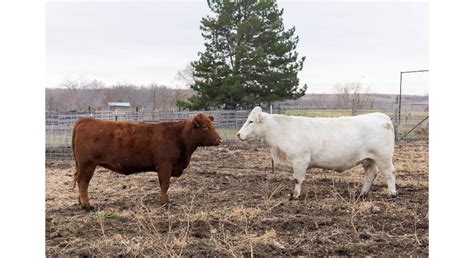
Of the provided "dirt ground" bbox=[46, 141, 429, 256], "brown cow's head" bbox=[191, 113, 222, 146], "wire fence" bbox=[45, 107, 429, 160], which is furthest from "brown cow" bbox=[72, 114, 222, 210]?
"wire fence" bbox=[45, 107, 429, 160]

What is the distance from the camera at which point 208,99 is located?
20.6 metres

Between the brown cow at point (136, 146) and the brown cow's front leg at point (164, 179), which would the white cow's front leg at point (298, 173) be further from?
the brown cow's front leg at point (164, 179)

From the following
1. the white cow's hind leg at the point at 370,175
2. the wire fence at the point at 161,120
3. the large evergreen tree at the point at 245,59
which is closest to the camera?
the white cow's hind leg at the point at 370,175

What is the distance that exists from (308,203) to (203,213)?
1547mm

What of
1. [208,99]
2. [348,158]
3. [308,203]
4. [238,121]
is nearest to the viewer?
[308,203]

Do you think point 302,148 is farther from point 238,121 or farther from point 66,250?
point 238,121

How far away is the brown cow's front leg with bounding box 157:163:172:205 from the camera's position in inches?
255

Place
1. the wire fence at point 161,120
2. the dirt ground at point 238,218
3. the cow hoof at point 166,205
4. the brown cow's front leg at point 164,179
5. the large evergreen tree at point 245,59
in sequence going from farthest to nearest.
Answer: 1. the wire fence at point 161,120
2. the large evergreen tree at point 245,59
3. the brown cow's front leg at point 164,179
4. the cow hoof at point 166,205
5. the dirt ground at point 238,218

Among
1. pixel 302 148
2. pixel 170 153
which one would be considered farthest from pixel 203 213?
pixel 302 148

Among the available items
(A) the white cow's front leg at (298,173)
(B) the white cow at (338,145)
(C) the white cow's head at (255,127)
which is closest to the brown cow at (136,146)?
(C) the white cow's head at (255,127)

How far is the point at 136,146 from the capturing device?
6430 mm

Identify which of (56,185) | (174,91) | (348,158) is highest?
(174,91)

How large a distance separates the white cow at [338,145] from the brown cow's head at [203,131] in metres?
0.94

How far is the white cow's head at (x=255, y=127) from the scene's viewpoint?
23.7ft
